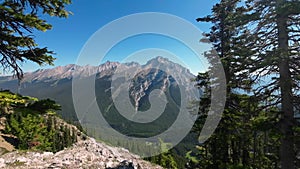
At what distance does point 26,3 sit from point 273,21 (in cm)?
956

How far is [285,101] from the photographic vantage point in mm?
9023

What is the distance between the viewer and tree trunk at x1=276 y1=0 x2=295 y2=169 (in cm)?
855

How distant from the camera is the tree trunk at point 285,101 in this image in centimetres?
855

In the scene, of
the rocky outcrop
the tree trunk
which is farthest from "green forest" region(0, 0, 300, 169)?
the rocky outcrop

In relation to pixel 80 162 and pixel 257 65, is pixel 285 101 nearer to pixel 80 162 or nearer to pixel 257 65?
pixel 257 65

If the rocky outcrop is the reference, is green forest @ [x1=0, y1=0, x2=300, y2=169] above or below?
above

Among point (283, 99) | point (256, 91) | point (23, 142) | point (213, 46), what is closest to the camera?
point (283, 99)

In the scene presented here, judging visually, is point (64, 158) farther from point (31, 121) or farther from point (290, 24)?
point (31, 121)

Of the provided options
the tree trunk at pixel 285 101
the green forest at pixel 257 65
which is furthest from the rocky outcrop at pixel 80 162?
the tree trunk at pixel 285 101

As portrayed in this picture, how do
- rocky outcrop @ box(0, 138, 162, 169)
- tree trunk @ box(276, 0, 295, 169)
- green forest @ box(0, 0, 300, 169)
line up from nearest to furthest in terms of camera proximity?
green forest @ box(0, 0, 300, 169) < tree trunk @ box(276, 0, 295, 169) < rocky outcrop @ box(0, 138, 162, 169)

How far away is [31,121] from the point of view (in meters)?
56.1

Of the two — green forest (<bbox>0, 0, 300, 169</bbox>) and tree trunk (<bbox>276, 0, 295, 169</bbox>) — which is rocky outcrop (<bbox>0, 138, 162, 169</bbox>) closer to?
green forest (<bbox>0, 0, 300, 169</bbox>)

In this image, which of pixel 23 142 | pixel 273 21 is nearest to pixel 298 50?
pixel 273 21

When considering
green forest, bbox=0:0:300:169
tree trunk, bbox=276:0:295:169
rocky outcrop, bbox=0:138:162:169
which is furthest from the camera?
rocky outcrop, bbox=0:138:162:169
